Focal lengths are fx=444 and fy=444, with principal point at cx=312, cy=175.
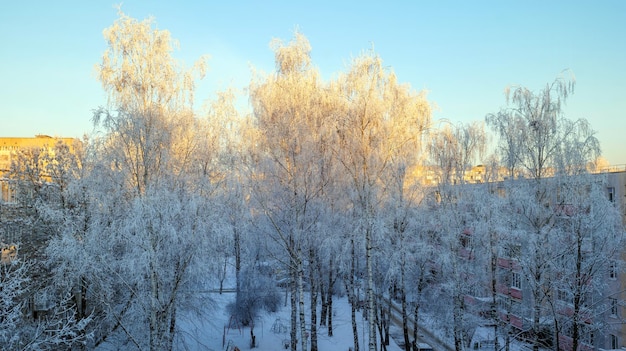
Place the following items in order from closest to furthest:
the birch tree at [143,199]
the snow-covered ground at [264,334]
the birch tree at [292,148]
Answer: the birch tree at [143,199] < the birch tree at [292,148] < the snow-covered ground at [264,334]

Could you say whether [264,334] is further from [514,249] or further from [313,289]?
[514,249]

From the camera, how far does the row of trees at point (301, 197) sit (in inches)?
567

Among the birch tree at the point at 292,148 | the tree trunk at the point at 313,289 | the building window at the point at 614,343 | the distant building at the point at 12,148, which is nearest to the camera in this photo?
the birch tree at the point at 292,148

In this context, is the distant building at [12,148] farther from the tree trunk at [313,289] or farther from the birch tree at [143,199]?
the tree trunk at [313,289]

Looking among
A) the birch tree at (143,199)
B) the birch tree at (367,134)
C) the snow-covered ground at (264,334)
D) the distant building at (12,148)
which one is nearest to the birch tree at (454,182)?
the birch tree at (367,134)

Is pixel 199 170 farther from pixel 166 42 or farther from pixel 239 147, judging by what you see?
pixel 239 147

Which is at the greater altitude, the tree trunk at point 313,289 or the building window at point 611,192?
the building window at point 611,192

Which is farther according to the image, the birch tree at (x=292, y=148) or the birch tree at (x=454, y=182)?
the birch tree at (x=454, y=182)

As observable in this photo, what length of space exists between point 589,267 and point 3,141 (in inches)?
2362

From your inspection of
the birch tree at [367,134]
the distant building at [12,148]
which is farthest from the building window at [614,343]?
the distant building at [12,148]

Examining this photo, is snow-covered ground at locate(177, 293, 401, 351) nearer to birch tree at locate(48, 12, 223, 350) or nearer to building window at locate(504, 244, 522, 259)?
building window at locate(504, 244, 522, 259)

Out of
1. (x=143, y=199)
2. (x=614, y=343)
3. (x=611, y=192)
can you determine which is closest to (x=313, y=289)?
(x=143, y=199)

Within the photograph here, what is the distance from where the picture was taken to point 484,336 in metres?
31.9

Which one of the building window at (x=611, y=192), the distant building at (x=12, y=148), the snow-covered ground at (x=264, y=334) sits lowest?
the snow-covered ground at (x=264, y=334)
